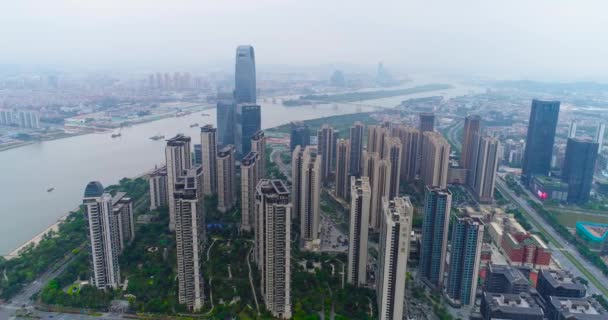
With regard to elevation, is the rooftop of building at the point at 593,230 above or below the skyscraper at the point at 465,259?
below

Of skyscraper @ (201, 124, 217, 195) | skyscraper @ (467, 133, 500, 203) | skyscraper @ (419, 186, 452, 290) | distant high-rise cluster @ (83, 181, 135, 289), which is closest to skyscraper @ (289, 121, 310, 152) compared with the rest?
skyscraper @ (201, 124, 217, 195)

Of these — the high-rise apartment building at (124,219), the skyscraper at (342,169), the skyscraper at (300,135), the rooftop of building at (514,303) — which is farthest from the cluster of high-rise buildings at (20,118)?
the rooftop of building at (514,303)

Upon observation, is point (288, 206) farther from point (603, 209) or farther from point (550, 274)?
point (603, 209)

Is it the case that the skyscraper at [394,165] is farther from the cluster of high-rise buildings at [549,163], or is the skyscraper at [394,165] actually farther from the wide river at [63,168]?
the wide river at [63,168]

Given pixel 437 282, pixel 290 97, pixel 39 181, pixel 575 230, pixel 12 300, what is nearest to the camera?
pixel 12 300

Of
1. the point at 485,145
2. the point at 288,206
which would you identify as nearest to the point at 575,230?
the point at 485,145
